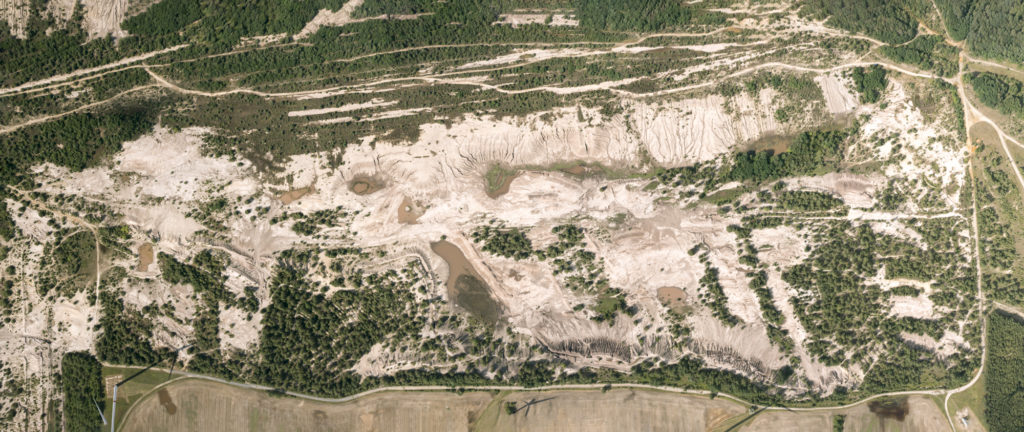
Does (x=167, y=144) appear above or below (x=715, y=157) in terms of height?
above

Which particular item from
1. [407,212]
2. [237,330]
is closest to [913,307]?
[407,212]

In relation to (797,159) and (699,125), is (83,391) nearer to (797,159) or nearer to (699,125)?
(699,125)

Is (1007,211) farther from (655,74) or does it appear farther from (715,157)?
(655,74)

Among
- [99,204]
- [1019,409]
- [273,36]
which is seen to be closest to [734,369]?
[1019,409]

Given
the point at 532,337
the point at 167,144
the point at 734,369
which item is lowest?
the point at 734,369

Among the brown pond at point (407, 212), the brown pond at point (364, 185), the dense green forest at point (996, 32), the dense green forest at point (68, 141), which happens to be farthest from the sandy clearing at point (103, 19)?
the dense green forest at point (996, 32)

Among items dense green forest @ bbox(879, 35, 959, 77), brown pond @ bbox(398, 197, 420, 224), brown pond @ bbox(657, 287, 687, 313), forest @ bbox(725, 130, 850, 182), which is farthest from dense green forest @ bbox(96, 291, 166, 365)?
dense green forest @ bbox(879, 35, 959, 77)
